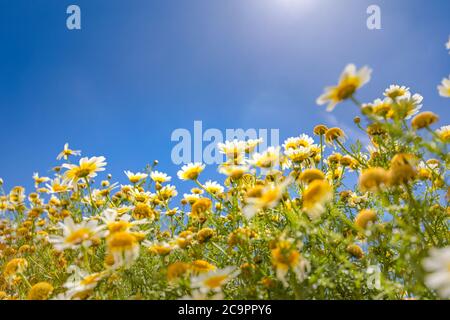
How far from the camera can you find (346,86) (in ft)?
3.82

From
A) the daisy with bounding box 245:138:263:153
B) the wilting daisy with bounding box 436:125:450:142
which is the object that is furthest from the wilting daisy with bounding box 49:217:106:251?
the wilting daisy with bounding box 436:125:450:142

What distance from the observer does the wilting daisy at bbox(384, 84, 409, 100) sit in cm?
176

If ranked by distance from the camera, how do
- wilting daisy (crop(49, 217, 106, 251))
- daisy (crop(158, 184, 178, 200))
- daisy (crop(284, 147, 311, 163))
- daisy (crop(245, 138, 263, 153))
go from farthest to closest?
daisy (crop(158, 184, 178, 200)), daisy (crop(284, 147, 311, 163)), daisy (crop(245, 138, 263, 153)), wilting daisy (crop(49, 217, 106, 251))

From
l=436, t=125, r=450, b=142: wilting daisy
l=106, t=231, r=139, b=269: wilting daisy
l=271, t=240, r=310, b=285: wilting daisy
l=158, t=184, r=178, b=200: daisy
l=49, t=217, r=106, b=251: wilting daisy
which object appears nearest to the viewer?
l=271, t=240, r=310, b=285: wilting daisy

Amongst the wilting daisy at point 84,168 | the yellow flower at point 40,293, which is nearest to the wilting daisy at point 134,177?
the wilting daisy at point 84,168

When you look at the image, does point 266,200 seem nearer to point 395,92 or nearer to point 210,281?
point 210,281

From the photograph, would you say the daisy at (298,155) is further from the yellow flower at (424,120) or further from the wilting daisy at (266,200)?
the wilting daisy at (266,200)

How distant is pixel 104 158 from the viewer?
2008 millimetres

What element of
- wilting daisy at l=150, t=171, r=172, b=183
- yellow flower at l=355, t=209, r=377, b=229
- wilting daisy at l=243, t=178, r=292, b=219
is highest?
wilting daisy at l=150, t=171, r=172, b=183

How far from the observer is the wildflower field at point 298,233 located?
1105mm

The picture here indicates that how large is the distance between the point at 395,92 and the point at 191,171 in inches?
41.1

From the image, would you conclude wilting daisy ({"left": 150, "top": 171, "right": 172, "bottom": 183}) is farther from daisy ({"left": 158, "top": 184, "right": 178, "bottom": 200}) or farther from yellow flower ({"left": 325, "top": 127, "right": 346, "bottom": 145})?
yellow flower ({"left": 325, "top": 127, "right": 346, "bottom": 145})
